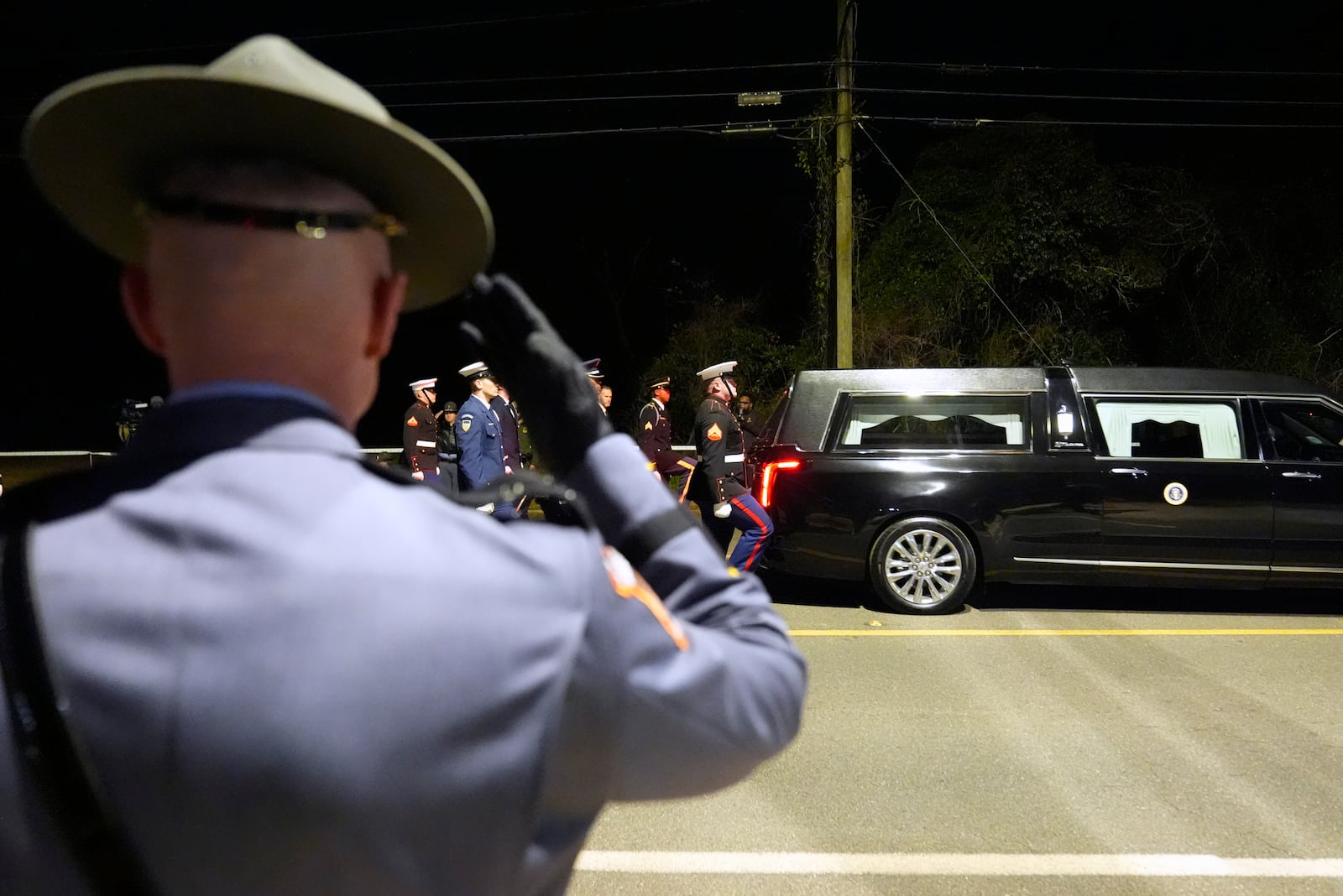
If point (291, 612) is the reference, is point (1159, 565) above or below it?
below

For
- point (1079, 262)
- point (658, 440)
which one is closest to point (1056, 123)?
point (1079, 262)

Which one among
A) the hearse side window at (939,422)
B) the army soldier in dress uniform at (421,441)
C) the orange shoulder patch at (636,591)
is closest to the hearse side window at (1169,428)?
the hearse side window at (939,422)

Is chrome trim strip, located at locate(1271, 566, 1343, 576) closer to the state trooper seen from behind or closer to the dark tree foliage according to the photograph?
the state trooper seen from behind

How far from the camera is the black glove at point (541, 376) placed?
104 centimetres

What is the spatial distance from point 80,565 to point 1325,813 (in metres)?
4.25

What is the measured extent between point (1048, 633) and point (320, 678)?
20.6 ft

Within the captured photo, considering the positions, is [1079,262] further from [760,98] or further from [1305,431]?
[1305,431]

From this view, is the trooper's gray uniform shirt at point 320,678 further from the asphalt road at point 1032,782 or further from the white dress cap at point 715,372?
the white dress cap at point 715,372

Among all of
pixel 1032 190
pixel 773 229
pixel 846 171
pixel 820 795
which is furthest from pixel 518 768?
pixel 773 229

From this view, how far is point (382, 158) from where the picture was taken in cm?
89

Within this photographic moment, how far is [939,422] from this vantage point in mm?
7020

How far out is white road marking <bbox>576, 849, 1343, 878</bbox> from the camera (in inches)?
121

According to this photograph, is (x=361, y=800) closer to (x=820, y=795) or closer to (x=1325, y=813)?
(x=820, y=795)

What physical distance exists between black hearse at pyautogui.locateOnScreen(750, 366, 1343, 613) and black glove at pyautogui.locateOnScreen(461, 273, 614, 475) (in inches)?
233
